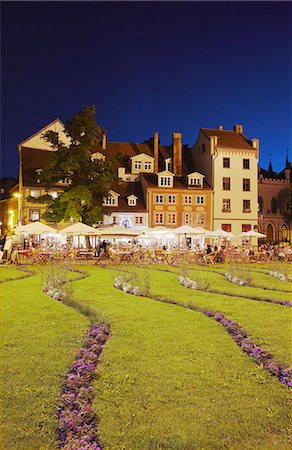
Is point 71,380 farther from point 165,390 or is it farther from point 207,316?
point 207,316

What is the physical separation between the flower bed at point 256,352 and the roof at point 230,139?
4798 cm

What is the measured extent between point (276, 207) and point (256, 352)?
56.4 metres

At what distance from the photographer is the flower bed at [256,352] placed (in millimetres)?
6361

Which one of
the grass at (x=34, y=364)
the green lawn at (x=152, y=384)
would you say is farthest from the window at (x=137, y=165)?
the green lawn at (x=152, y=384)

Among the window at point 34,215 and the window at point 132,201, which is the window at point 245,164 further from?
the window at point 34,215

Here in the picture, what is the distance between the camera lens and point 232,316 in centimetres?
1024

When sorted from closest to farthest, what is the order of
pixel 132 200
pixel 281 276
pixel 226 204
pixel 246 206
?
pixel 281 276
pixel 132 200
pixel 226 204
pixel 246 206

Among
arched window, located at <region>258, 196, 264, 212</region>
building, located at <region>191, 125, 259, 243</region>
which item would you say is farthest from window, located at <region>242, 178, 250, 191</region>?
arched window, located at <region>258, 196, 264, 212</region>

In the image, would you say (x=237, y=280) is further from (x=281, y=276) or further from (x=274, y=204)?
(x=274, y=204)

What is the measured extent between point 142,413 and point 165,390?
0.71m

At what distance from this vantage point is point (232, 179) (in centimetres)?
5578

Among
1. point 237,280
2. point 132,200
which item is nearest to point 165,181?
point 132,200

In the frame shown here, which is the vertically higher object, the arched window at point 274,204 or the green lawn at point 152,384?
the arched window at point 274,204

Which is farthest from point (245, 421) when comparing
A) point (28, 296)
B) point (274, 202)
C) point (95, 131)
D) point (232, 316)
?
point (274, 202)
